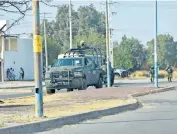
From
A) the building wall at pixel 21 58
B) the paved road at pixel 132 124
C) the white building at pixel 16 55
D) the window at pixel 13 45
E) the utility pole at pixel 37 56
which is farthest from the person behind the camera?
the window at pixel 13 45

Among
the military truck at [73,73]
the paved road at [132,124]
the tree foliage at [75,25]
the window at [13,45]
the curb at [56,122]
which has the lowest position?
the paved road at [132,124]

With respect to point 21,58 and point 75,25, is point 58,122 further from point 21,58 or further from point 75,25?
point 75,25

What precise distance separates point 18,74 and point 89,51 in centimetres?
3055

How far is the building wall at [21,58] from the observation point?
60.8m

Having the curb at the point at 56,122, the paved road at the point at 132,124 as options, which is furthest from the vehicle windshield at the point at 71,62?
the paved road at the point at 132,124

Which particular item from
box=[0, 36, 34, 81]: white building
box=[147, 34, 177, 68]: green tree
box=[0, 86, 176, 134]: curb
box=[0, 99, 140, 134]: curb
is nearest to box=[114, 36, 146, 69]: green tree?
box=[147, 34, 177, 68]: green tree

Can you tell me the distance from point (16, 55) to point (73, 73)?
34.5m

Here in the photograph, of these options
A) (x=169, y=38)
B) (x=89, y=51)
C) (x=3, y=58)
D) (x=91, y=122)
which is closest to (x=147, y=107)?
(x=91, y=122)

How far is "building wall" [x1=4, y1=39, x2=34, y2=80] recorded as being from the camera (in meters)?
60.8

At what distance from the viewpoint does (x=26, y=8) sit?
17734mm

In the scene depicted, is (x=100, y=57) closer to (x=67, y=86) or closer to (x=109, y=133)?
(x=67, y=86)

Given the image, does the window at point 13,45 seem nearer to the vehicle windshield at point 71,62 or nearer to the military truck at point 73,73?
the military truck at point 73,73

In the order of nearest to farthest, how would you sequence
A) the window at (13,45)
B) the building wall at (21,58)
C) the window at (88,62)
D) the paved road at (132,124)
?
1. the paved road at (132,124)
2. the window at (88,62)
3. the building wall at (21,58)
4. the window at (13,45)

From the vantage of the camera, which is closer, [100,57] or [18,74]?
[100,57]
